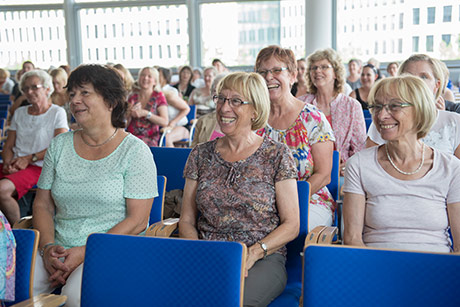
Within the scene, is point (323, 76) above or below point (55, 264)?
above

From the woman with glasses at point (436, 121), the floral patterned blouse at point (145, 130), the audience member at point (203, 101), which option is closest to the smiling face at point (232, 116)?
the woman with glasses at point (436, 121)

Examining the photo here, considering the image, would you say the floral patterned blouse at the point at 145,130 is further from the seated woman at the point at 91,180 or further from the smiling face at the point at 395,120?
the smiling face at the point at 395,120

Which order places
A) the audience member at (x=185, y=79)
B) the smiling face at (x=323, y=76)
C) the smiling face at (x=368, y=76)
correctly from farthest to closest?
the audience member at (x=185, y=79) → the smiling face at (x=368, y=76) → the smiling face at (x=323, y=76)

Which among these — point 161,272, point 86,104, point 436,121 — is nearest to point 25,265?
point 161,272

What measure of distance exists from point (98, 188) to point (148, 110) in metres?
3.01

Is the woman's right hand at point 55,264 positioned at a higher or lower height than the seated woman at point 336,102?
lower

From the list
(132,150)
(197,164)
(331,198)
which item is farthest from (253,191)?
(331,198)

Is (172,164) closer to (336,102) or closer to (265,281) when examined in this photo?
(336,102)

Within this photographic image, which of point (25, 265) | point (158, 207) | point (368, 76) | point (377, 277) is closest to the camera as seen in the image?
point (377, 277)

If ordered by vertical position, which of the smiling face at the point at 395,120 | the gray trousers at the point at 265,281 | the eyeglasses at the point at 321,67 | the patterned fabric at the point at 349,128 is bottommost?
the gray trousers at the point at 265,281

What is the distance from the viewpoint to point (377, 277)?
4.64 ft

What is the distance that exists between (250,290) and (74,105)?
1.13 meters

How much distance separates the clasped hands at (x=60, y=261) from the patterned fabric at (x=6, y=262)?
1.87 ft

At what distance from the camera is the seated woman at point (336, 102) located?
3506 millimetres
